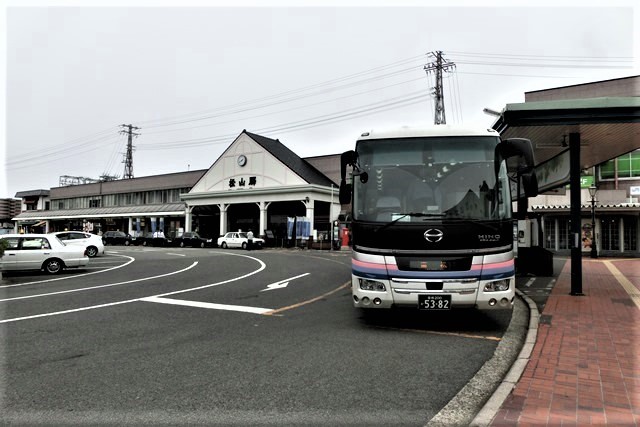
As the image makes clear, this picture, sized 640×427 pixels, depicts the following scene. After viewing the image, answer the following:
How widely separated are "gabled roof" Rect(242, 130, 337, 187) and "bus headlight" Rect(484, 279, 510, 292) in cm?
3350

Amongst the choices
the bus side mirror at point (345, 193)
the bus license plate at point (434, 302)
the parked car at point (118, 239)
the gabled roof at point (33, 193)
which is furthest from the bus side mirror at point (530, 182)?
the gabled roof at point (33, 193)

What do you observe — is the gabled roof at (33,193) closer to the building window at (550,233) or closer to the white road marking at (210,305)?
the building window at (550,233)

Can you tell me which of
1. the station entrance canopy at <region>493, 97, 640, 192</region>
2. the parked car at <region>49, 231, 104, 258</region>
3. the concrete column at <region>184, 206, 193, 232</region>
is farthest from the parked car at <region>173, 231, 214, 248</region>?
the station entrance canopy at <region>493, 97, 640, 192</region>

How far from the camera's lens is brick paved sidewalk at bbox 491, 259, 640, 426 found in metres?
3.80

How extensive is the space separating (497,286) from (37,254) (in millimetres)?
16049

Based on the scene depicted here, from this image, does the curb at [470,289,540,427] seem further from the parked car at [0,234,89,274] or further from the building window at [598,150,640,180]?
the building window at [598,150,640,180]

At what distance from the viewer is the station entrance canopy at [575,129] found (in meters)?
9.32

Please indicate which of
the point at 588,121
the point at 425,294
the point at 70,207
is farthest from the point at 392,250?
the point at 70,207

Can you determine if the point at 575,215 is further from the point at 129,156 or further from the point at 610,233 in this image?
the point at 129,156

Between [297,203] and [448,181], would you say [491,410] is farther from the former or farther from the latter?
[297,203]

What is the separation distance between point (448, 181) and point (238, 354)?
13.2ft

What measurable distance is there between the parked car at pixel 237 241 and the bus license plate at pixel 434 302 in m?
32.3

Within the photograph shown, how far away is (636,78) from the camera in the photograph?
31234 millimetres

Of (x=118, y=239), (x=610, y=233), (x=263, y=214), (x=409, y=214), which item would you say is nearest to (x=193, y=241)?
(x=263, y=214)
